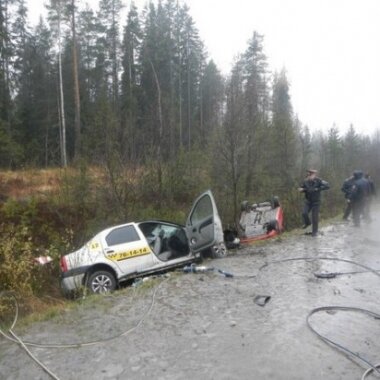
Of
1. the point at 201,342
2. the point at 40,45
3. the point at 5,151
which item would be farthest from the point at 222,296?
the point at 40,45

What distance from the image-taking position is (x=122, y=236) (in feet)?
29.5

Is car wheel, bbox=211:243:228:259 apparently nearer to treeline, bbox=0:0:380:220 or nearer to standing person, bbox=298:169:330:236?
standing person, bbox=298:169:330:236

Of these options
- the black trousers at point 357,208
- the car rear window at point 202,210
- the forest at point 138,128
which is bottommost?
the black trousers at point 357,208

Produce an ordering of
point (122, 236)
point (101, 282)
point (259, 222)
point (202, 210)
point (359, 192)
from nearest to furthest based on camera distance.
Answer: point (101, 282) → point (122, 236) → point (202, 210) → point (359, 192) → point (259, 222)

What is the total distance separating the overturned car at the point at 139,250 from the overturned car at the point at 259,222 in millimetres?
3481

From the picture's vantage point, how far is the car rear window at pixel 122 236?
881 cm

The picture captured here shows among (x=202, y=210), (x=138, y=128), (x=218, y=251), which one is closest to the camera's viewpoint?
(x=218, y=251)

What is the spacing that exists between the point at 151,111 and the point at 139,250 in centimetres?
949

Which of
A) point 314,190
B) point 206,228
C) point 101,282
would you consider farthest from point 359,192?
point 101,282

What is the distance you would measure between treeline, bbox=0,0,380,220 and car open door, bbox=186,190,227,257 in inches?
154

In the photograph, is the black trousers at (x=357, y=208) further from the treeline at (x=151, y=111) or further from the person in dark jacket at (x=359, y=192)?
the treeline at (x=151, y=111)

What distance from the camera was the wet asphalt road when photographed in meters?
4.00

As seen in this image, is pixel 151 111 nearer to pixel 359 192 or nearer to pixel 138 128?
pixel 138 128

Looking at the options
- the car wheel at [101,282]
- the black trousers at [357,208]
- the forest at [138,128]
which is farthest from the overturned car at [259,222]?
the car wheel at [101,282]
